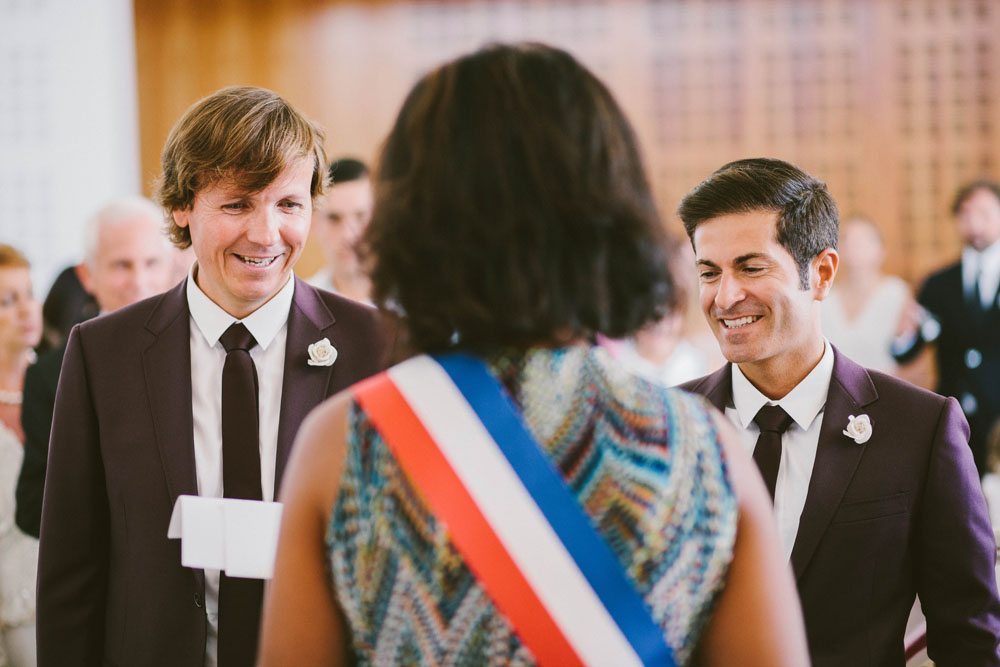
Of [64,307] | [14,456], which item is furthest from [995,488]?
[64,307]

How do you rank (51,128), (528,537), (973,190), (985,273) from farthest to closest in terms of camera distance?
(51,128) < (973,190) < (985,273) < (528,537)

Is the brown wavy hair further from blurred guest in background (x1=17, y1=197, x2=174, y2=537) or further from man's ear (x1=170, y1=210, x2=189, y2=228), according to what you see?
blurred guest in background (x1=17, y1=197, x2=174, y2=537)

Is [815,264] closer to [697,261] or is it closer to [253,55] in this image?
[697,261]

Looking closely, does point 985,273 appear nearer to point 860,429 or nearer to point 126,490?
point 860,429

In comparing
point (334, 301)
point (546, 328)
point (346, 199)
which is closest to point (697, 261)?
point (334, 301)

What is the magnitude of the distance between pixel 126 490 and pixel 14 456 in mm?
1513

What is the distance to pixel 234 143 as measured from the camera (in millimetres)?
2004

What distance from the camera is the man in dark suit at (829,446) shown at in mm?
1849

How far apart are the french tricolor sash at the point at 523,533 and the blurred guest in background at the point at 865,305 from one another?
5.93 metres

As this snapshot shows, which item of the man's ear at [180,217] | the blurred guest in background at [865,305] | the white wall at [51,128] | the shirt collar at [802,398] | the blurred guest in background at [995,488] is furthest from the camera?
the white wall at [51,128]

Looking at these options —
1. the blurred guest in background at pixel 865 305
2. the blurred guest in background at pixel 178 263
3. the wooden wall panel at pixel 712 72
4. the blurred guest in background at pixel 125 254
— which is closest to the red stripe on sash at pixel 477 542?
the blurred guest in background at pixel 125 254

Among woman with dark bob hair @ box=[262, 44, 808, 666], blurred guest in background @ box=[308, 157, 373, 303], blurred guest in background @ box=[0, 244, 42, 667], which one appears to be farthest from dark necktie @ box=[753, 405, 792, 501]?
blurred guest in background @ box=[308, 157, 373, 303]

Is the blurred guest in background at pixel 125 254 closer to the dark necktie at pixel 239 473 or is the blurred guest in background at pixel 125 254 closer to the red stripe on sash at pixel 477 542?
the dark necktie at pixel 239 473

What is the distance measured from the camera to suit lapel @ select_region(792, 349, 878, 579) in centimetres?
188
